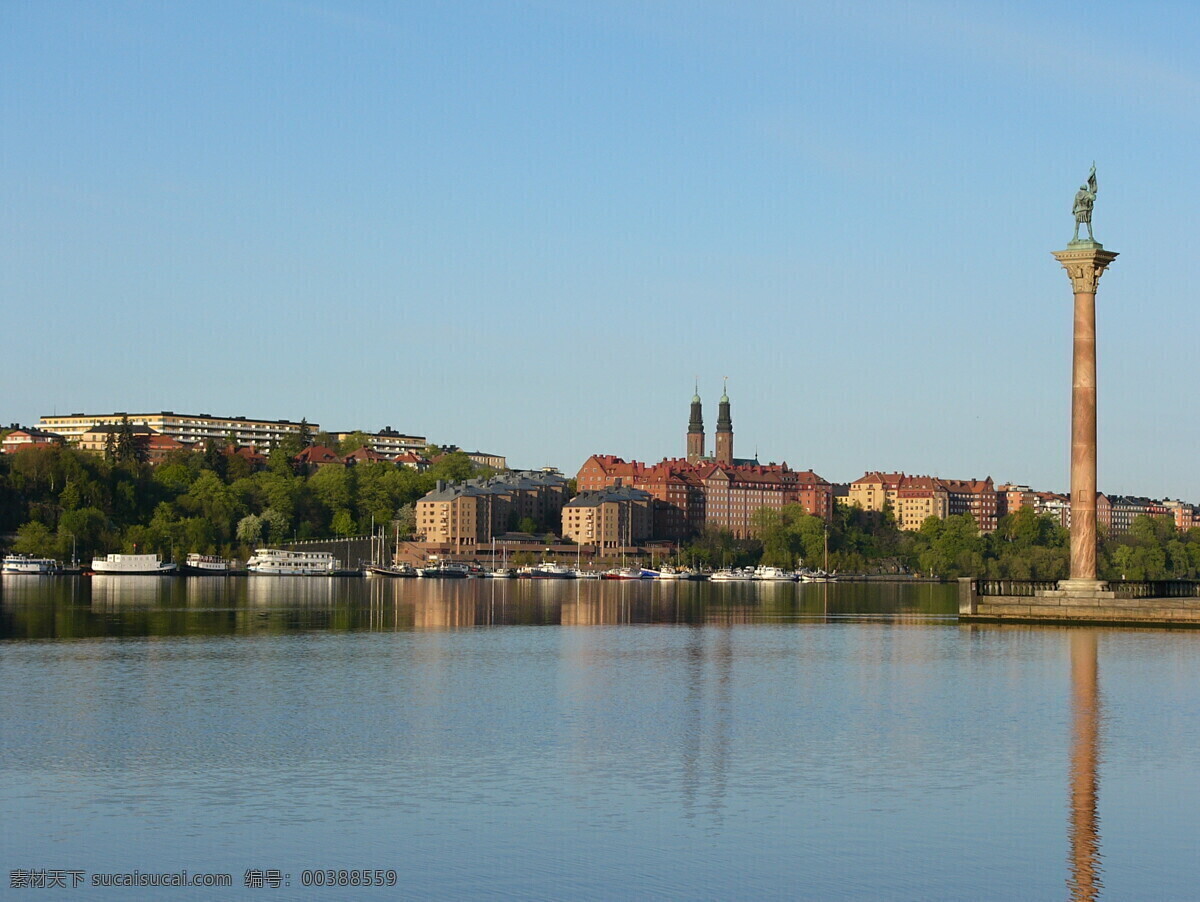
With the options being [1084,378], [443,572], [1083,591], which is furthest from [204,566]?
[1084,378]

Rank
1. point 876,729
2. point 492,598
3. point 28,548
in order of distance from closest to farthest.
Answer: point 876,729, point 492,598, point 28,548

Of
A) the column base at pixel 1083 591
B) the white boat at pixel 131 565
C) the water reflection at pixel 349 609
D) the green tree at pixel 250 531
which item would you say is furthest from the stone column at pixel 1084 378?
the green tree at pixel 250 531

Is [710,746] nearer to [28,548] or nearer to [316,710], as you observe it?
[316,710]

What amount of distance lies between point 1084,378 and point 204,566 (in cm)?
11427

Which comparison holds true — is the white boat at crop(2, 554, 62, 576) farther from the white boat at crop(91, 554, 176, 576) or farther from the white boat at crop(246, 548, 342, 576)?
the white boat at crop(246, 548, 342, 576)

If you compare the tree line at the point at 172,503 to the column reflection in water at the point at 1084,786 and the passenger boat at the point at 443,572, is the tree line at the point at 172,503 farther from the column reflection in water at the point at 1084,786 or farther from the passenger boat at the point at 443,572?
the column reflection in water at the point at 1084,786

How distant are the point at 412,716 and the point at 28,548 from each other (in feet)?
419

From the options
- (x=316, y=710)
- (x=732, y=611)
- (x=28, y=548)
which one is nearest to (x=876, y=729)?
(x=316, y=710)

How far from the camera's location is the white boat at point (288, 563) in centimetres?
16038

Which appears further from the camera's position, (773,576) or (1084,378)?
(773,576)

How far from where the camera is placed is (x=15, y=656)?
145 feet

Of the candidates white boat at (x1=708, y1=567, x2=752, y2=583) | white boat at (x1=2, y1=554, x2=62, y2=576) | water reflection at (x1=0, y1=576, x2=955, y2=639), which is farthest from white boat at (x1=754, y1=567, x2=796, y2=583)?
white boat at (x1=2, y1=554, x2=62, y2=576)

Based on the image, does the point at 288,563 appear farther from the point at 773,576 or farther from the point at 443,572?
the point at 773,576

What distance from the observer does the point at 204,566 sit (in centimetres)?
15638
